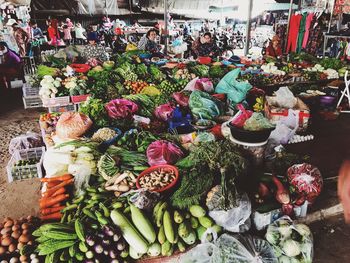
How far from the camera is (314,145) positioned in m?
4.60

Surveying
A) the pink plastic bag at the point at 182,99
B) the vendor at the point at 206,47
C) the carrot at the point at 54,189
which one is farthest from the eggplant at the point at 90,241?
the vendor at the point at 206,47

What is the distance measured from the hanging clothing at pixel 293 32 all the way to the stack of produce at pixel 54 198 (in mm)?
9025

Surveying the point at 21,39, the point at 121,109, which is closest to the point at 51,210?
the point at 121,109

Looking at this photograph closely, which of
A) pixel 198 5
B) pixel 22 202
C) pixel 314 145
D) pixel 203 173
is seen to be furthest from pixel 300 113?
pixel 198 5

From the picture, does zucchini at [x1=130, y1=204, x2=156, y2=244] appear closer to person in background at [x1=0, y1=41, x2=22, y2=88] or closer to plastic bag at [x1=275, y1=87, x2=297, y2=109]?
plastic bag at [x1=275, y1=87, x2=297, y2=109]

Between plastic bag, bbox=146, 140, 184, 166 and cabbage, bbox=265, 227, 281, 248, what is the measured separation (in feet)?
3.95

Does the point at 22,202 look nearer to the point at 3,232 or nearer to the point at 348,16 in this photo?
the point at 3,232

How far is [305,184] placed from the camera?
9.68 feet

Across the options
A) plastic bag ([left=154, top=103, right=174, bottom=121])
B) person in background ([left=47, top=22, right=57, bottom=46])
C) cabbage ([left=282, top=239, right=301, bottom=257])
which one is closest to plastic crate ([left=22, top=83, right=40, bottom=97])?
plastic bag ([left=154, top=103, right=174, bottom=121])

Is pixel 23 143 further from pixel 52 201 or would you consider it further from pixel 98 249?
pixel 98 249

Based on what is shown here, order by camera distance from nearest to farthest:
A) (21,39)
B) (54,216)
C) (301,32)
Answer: (54,216), (301,32), (21,39)

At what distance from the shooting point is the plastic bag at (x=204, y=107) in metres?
4.44

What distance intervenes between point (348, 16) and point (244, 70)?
610 cm

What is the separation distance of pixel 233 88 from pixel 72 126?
2.79 metres
